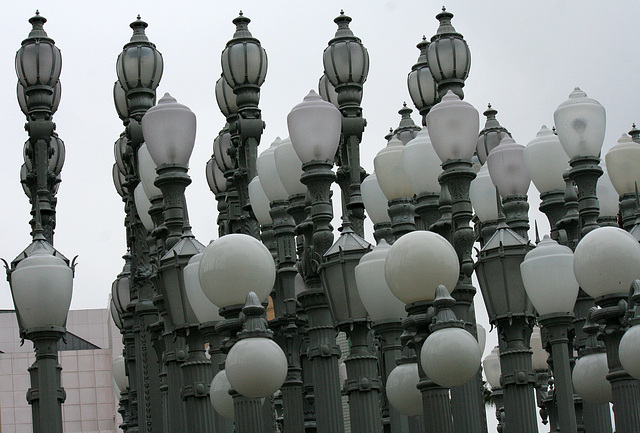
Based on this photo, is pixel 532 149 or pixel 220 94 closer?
pixel 532 149

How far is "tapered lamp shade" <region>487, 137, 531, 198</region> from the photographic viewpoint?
1516cm

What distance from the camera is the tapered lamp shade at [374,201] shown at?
1749cm

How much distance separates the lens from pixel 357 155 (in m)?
15.3

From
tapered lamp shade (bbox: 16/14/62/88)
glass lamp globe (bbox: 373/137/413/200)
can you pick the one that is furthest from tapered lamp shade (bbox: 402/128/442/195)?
tapered lamp shade (bbox: 16/14/62/88)

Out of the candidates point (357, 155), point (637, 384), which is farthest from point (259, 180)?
point (637, 384)

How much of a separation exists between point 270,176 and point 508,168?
2.67 metres

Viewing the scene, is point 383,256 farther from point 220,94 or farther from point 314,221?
point 220,94

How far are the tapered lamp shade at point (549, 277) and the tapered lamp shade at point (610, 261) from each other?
1.10m

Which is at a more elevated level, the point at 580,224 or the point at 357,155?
the point at 357,155

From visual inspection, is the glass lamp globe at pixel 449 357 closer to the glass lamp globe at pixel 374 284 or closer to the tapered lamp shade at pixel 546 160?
the glass lamp globe at pixel 374 284

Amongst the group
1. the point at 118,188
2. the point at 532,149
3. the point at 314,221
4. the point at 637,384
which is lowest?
the point at 637,384

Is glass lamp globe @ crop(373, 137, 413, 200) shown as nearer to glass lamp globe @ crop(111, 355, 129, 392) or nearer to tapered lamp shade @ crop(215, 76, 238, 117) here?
tapered lamp shade @ crop(215, 76, 238, 117)

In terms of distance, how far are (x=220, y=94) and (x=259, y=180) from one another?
2.59 m

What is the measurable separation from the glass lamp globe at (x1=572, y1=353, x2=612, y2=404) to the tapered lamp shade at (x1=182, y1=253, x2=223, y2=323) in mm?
3540
